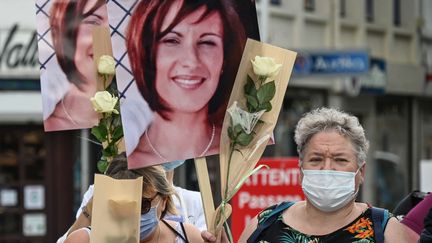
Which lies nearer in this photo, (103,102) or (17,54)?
(103,102)

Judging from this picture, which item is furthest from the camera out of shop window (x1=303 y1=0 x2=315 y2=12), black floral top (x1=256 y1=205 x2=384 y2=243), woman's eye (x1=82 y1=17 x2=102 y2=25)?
shop window (x1=303 y1=0 x2=315 y2=12)

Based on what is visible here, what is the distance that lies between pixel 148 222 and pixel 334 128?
3.02ft

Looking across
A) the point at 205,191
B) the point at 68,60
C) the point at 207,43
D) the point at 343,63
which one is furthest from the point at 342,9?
the point at 205,191

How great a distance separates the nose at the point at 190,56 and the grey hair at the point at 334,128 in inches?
21.4

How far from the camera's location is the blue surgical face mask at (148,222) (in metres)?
5.59

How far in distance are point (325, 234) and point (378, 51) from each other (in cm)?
2384

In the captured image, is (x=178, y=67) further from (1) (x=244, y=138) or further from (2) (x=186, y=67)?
(1) (x=244, y=138)

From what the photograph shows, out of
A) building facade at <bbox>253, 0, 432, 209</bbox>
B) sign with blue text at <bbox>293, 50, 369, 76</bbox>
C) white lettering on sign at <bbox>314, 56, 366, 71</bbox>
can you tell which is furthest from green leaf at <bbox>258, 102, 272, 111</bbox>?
building facade at <bbox>253, 0, 432, 209</bbox>

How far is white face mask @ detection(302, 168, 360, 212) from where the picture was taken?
5336mm

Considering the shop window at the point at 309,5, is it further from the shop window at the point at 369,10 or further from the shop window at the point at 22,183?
the shop window at the point at 22,183

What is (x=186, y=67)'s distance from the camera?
Result: 221 inches

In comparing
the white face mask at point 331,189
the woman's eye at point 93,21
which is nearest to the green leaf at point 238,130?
the white face mask at point 331,189

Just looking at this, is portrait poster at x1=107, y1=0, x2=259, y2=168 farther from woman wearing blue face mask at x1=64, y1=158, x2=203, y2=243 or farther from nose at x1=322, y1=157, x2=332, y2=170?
nose at x1=322, y1=157, x2=332, y2=170

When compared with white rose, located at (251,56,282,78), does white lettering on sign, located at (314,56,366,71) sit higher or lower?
higher
